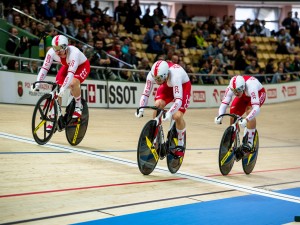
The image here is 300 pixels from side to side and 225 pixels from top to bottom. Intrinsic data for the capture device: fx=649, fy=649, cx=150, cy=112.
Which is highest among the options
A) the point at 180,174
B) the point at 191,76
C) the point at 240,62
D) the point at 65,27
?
the point at 65,27

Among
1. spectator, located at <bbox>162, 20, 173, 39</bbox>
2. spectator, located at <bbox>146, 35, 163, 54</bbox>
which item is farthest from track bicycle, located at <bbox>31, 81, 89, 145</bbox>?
spectator, located at <bbox>162, 20, 173, 39</bbox>

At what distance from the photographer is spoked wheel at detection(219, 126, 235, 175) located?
772 cm

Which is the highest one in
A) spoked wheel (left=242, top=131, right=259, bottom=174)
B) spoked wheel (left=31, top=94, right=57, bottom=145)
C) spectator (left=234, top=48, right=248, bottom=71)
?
spectator (left=234, top=48, right=248, bottom=71)

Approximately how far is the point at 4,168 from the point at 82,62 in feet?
7.44

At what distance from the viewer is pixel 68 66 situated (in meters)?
8.48

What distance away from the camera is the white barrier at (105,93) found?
42.7 ft

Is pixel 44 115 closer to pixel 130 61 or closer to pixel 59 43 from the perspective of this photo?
pixel 59 43

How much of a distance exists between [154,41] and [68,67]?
9.36m

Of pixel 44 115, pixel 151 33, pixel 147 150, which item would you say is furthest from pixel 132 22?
pixel 147 150

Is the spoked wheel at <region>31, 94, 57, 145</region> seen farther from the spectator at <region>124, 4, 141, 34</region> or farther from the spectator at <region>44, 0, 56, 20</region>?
the spectator at <region>124, 4, 141, 34</region>

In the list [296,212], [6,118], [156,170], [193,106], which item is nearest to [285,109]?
[193,106]

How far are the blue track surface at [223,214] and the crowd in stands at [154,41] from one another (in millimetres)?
7926

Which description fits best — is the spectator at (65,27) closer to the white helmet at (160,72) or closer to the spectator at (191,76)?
the spectator at (191,76)

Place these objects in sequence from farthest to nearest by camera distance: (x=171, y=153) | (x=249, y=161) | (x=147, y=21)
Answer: (x=147, y=21) → (x=249, y=161) → (x=171, y=153)
